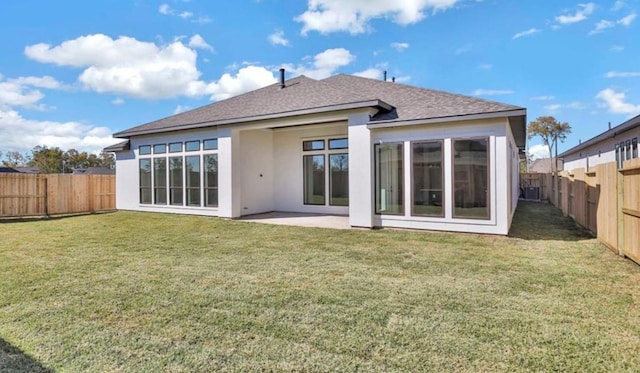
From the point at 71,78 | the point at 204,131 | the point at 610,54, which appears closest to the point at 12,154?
the point at 71,78

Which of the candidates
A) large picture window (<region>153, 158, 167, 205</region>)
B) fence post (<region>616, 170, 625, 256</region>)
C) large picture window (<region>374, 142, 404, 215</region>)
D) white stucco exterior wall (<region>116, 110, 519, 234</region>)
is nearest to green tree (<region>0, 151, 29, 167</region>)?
white stucco exterior wall (<region>116, 110, 519, 234</region>)

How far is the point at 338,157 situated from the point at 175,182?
20.8 feet

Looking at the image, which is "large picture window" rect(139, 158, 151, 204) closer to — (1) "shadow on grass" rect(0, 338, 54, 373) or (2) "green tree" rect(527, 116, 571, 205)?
(1) "shadow on grass" rect(0, 338, 54, 373)

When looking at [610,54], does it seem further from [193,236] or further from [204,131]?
[193,236]

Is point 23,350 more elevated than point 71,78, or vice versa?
point 71,78

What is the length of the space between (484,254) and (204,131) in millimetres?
9907

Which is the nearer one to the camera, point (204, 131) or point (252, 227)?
point (252, 227)

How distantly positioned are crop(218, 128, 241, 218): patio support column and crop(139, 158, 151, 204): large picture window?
159 inches

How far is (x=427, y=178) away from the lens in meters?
8.51

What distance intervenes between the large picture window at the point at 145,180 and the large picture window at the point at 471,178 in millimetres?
11702

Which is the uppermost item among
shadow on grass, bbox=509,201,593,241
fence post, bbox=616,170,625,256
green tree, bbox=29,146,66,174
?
green tree, bbox=29,146,66,174

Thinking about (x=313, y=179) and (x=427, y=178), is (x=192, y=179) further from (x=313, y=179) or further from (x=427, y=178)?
(x=427, y=178)

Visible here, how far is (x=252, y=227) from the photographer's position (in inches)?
383

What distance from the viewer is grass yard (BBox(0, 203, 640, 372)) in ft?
8.86
